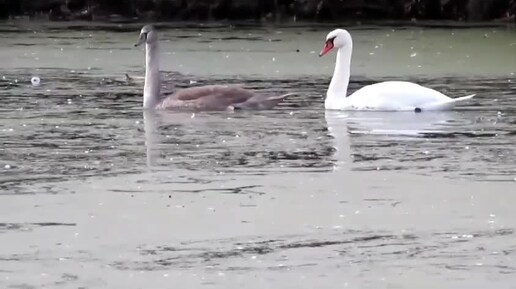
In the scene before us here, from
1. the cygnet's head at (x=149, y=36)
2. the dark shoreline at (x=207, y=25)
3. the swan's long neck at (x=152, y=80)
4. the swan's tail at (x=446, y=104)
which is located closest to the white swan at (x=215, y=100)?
the swan's long neck at (x=152, y=80)

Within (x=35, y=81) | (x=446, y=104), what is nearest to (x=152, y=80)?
(x=35, y=81)

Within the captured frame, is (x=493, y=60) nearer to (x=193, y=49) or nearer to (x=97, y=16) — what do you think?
(x=193, y=49)

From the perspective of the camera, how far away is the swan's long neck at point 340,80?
9820mm

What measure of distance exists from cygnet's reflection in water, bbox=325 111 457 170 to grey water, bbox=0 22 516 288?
0.02 meters

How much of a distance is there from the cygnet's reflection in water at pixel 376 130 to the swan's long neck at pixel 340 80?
0.27 m

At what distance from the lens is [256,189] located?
6.35m

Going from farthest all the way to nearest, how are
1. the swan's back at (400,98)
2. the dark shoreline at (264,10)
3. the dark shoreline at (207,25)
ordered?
the dark shoreline at (264,10), the dark shoreline at (207,25), the swan's back at (400,98)

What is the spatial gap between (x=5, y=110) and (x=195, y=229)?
4.37 meters

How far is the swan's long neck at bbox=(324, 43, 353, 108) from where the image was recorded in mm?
9820

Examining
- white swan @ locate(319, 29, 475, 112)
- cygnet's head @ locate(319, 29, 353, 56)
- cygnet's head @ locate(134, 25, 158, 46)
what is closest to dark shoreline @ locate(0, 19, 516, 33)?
cygnet's head @ locate(134, 25, 158, 46)

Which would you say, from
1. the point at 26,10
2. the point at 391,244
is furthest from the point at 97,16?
the point at 391,244

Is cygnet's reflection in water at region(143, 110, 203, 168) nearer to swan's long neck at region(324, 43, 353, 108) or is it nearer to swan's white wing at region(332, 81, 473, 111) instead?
swan's long neck at region(324, 43, 353, 108)

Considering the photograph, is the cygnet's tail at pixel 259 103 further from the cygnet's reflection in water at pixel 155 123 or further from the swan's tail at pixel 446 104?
the swan's tail at pixel 446 104

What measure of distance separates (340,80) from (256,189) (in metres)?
3.81
